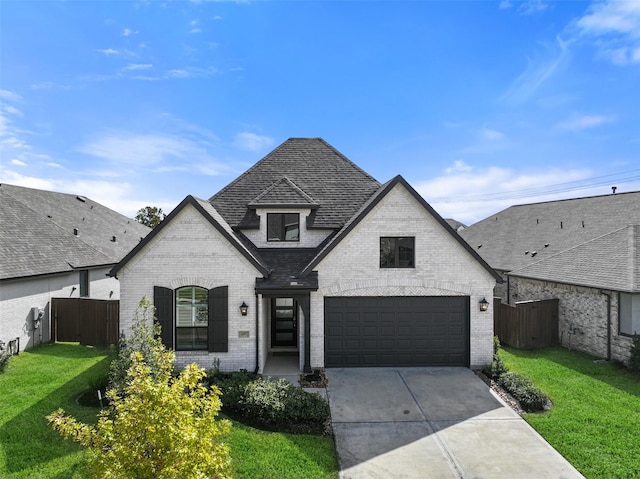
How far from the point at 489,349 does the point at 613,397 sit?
3.51 meters

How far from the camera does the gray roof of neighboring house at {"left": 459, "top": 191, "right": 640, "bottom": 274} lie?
20.2m

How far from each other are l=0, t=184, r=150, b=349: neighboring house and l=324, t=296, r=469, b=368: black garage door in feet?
27.3

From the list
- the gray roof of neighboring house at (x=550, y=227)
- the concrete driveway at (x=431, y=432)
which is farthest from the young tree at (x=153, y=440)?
the gray roof of neighboring house at (x=550, y=227)

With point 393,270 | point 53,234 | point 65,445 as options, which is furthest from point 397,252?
point 53,234

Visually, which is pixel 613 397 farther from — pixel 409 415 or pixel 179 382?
pixel 179 382

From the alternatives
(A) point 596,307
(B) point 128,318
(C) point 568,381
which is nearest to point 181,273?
(B) point 128,318

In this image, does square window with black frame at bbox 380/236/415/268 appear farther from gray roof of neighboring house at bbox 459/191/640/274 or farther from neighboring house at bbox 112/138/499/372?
gray roof of neighboring house at bbox 459/191/640/274

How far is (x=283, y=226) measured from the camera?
49.4 feet

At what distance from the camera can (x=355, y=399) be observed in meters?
10.5

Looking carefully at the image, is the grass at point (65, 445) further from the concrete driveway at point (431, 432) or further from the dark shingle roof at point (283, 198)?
the dark shingle roof at point (283, 198)

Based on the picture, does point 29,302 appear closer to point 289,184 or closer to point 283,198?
point 283,198

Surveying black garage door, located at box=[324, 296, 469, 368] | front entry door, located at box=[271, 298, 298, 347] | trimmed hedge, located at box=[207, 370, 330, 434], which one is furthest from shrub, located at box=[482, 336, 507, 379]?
front entry door, located at box=[271, 298, 298, 347]

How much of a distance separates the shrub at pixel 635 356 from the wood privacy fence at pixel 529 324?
11.0ft

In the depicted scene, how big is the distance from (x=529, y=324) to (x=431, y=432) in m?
9.30
